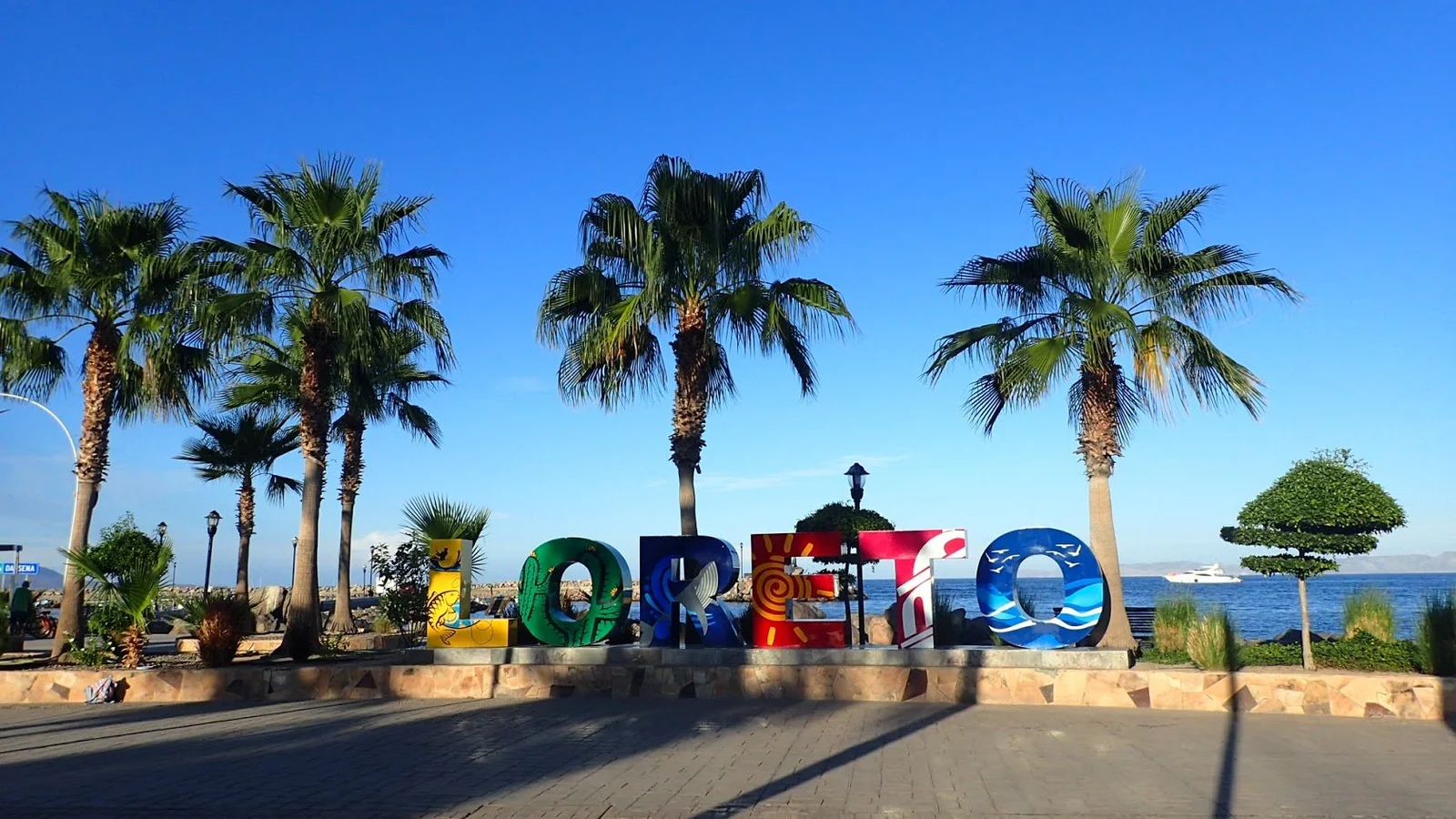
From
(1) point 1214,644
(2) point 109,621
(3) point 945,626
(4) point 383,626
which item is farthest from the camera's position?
(4) point 383,626

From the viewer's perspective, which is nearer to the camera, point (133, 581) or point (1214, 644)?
point (1214, 644)

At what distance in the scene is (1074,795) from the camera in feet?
27.8

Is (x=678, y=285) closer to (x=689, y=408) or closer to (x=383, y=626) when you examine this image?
(x=689, y=408)

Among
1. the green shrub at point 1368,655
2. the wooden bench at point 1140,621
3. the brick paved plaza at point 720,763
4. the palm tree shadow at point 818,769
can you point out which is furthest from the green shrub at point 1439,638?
the wooden bench at point 1140,621

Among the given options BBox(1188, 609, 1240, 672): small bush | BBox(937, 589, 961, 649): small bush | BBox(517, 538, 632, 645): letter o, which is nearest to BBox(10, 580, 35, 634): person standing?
BBox(517, 538, 632, 645): letter o

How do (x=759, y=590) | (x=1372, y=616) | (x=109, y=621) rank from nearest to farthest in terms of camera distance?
(x=759, y=590), (x=1372, y=616), (x=109, y=621)

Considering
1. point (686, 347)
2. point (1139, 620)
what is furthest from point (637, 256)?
point (1139, 620)

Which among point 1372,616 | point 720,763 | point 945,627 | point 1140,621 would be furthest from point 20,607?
point 1372,616

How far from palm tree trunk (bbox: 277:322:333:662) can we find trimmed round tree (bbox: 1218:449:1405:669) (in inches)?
604

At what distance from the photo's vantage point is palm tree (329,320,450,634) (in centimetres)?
2125

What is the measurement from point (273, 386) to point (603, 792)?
18717 millimetres

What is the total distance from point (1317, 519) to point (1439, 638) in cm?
268

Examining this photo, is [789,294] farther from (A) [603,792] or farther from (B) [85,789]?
(B) [85,789]

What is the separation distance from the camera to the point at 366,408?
25.4 metres
